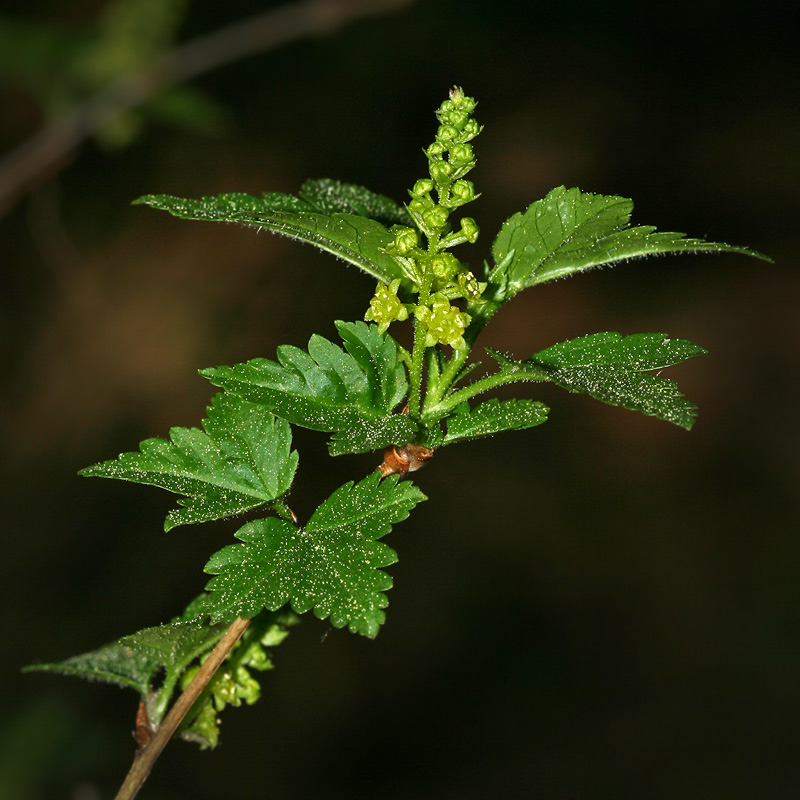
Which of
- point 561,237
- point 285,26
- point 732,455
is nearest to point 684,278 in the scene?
point 732,455

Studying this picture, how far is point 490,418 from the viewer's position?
1.40 meters

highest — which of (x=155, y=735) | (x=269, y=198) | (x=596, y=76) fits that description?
(x=596, y=76)

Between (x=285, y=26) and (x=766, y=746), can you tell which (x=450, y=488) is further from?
(x=285, y=26)

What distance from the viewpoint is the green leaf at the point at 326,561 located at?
128 centimetres

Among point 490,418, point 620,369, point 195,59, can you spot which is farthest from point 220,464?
point 195,59

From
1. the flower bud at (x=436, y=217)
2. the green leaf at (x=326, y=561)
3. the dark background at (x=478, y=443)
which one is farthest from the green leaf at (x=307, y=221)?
the dark background at (x=478, y=443)

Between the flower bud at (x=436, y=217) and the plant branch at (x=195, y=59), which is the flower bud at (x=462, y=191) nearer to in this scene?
the flower bud at (x=436, y=217)

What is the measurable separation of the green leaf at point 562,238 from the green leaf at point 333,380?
30 cm

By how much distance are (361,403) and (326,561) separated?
0.27m

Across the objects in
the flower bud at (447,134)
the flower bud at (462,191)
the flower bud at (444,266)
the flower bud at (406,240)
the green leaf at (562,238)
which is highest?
the green leaf at (562,238)

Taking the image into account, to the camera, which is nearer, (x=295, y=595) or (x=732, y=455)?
(x=295, y=595)

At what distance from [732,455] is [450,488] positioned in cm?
285

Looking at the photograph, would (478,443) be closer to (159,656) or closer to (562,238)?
(562,238)

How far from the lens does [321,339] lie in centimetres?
141
